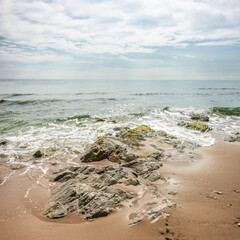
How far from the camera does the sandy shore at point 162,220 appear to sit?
14.7 ft

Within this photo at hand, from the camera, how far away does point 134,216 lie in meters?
5.16

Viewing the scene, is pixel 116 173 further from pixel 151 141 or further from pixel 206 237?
pixel 151 141

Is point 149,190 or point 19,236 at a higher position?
point 149,190

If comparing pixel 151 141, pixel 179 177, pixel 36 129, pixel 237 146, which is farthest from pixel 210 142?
pixel 36 129

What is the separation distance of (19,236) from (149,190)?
4520 mm

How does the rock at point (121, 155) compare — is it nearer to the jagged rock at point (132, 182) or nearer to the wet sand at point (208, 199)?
the wet sand at point (208, 199)

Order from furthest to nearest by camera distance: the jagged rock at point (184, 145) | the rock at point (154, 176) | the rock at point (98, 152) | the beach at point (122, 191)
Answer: the jagged rock at point (184, 145) < the rock at point (98, 152) < the rock at point (154, 176) < the beach at point (122, 191)

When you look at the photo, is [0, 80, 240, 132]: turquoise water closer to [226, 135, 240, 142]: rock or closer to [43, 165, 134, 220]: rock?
[43, 165, 134, 220]: rock

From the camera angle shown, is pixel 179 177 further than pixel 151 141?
No

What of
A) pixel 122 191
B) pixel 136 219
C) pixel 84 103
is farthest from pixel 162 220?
pixel 84 103

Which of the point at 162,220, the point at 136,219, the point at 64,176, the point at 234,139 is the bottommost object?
the point at 64,176

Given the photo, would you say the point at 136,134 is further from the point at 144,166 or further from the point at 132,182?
the point at 132,182

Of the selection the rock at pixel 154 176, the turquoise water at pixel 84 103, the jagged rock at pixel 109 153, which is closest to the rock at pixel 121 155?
the jagged rock at pixel 109 153

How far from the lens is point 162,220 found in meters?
4.78
